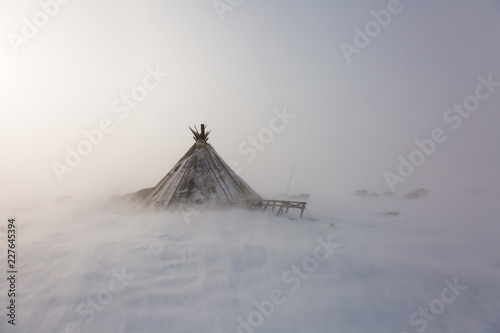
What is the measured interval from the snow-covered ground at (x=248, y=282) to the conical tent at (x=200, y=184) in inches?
116

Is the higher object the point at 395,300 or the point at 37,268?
the point at 37,268

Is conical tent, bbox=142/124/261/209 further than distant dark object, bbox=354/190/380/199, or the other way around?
distant dark object, bbox=354/190/380/199

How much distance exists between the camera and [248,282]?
4.52 meters

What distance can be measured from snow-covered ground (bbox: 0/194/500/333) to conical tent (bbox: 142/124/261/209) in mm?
2957

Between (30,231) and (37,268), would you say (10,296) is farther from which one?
(30,231)

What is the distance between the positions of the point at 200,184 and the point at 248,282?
6.70 meters

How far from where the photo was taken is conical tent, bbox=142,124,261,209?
1011 centimetres

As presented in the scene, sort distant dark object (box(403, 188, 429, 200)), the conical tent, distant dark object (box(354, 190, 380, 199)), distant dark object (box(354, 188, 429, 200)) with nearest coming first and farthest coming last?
the conical tent < distant dark object (box(403, 188, 429, 200)) < distant dark object (box(354, 188, 429, 200)) < distant dark object (box(354, 190, 380, 199))

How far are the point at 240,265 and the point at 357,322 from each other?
239 cm

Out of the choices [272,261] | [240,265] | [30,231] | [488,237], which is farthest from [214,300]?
[488,237]

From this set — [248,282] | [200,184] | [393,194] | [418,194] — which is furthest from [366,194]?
[248,282]

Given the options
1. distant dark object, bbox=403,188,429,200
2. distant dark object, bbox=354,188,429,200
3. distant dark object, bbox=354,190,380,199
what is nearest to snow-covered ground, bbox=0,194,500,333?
distant dark object, bbox=403,188,429,200

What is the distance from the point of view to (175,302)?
13.0 feet

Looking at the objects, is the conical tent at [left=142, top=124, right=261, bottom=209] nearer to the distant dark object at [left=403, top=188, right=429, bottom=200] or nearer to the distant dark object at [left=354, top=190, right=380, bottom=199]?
the distant dark object at [left=354, top=190, right=380, bottom=199]
